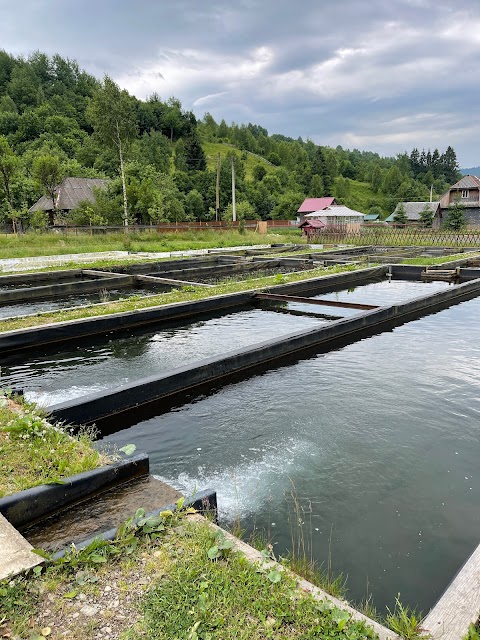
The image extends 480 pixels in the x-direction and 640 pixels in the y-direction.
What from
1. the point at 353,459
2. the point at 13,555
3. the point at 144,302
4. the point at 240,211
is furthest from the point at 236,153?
the point at 13,555

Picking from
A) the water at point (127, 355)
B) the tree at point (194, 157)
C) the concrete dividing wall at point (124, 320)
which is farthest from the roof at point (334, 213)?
the water at point (127, 355)

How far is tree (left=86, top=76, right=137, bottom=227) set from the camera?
34.9 metres

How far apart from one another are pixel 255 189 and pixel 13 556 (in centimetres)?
7210

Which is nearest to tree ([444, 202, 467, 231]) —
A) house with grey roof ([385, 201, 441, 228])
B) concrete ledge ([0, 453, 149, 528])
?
house with grey roof ([385, 201, 441, 228])

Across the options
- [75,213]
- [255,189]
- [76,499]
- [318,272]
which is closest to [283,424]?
[76,499]

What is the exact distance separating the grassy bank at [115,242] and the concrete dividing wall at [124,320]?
13376 mm

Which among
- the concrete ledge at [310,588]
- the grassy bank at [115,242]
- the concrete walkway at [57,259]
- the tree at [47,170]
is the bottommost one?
the concrete ledge at [310,588]

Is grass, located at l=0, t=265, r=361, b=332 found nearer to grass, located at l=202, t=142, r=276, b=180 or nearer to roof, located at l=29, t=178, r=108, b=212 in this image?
roof, located at l=29, t=178, r=108, b=212

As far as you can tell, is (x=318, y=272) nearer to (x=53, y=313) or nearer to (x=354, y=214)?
(x=53, y=313)

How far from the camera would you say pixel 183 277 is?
15.9 metres

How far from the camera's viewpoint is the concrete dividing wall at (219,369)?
17.3ft

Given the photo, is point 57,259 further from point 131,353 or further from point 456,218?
point 456,218

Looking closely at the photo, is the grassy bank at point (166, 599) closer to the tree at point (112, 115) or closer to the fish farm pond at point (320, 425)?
the fish farm pond at point (320, 425)

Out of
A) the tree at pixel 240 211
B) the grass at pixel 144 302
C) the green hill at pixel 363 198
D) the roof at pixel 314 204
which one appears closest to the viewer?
the grass at pixel 144 302
